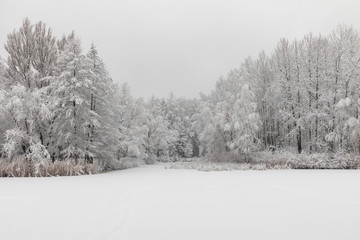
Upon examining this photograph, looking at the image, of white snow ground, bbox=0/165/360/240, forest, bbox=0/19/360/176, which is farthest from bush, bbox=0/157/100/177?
white snow ground, bbox=0/165/360/240

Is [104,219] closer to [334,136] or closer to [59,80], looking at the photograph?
[59,80]

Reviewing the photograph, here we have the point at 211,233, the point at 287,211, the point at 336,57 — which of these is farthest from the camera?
the point at 336,57

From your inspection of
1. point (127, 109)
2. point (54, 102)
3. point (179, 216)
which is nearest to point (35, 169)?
point (54, 102)

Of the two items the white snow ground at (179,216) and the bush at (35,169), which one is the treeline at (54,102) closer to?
the bush at (35,169)

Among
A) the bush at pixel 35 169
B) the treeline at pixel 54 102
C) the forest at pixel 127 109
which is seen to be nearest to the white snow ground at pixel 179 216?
the bush at pixel 35 169

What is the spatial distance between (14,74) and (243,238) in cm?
2621

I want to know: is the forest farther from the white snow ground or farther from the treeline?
the white snow ground

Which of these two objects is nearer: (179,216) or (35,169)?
(179,216)

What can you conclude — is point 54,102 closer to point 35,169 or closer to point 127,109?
point 35,169

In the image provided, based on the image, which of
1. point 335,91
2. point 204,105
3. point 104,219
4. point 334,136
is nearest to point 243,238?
point 104,219

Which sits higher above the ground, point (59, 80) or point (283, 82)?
point (283, 82)

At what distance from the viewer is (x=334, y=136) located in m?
25.6

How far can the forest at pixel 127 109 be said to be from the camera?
18703 millimetres

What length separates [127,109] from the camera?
3369 centimetres
